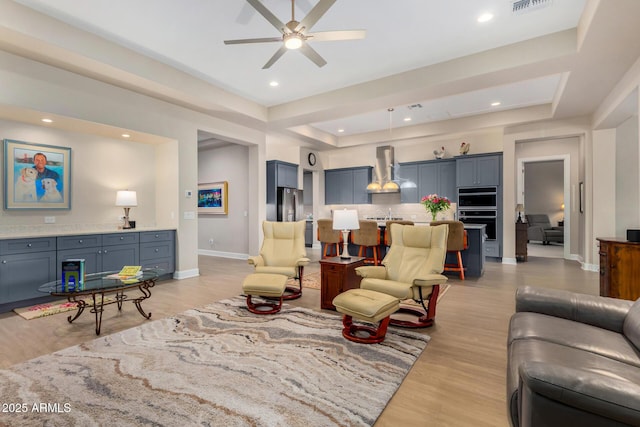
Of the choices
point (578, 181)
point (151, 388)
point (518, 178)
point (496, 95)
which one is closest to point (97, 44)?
point (151, 388)

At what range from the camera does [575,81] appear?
14.1ft

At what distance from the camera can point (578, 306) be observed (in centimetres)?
203

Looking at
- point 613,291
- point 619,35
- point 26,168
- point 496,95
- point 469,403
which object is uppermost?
point 496,95

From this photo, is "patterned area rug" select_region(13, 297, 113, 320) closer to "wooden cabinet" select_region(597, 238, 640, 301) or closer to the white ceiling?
the white ceiling

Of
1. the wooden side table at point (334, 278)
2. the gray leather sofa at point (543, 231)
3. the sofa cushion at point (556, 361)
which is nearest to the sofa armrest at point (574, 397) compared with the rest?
the sofa cushion at point (556, 361)

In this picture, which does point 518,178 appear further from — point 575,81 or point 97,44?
point 97,44

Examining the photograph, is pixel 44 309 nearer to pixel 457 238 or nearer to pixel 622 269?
pixel 457 238

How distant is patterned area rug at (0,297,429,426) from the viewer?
1.75 metres

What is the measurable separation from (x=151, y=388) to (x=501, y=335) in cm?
297

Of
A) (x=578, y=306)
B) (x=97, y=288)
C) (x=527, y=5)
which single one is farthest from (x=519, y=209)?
(x=97, y=288)

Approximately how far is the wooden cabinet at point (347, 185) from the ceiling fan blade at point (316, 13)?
19.9 feet

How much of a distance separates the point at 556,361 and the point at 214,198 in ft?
24.9

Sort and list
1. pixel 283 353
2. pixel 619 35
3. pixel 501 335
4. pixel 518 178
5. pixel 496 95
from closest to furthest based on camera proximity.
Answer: pixel 283 353, pixel 501 335, pixel 619 35, pixel 496 95, pixel 518 178

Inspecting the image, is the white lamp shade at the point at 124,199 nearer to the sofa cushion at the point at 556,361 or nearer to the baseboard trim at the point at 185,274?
the baseboard trim at the point at 185,274
